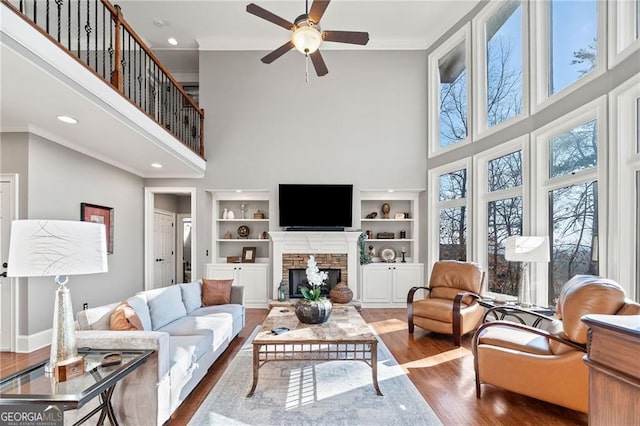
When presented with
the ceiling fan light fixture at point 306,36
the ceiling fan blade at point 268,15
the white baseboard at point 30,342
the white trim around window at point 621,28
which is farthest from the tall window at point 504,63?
the white baseboard at point 30,342

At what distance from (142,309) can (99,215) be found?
2774mm

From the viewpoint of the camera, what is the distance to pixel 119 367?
1.92 metres

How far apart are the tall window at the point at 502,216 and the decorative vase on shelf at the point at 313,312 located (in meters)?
2.90

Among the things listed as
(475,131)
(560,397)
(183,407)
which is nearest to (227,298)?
(183,407)

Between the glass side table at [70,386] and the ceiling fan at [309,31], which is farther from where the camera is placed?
the ceiling fan at [309,31]

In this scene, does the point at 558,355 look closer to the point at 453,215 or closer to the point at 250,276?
the point at 453,215

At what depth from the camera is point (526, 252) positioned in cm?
363

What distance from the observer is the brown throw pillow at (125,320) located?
105 inches

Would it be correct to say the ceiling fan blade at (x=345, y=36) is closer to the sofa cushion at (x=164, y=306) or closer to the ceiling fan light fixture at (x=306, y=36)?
the ceiling fan light fixture at (x=306, y=36)

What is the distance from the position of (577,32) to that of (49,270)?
5.24m

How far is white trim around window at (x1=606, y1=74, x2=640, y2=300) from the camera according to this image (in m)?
2.96

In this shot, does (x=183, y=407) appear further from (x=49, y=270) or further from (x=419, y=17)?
(x=419, y=17)

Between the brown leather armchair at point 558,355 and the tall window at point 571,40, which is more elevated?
the tall window at point 571,40

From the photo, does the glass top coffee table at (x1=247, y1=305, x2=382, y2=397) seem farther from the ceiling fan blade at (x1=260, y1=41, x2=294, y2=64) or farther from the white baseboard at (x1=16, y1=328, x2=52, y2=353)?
the ceiling fan blade at (x1=260, y1=41, x2=294, y2=64)
